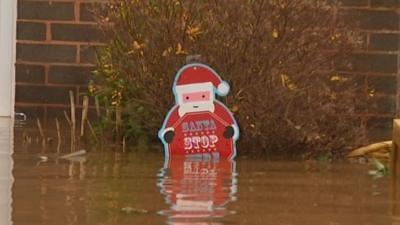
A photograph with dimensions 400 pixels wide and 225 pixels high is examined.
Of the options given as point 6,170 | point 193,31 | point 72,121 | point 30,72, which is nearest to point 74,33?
point 30,72

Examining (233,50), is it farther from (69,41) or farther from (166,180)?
(69,41)

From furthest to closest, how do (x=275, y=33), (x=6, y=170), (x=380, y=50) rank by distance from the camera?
(x=380, y=50)
(x=275, y=33)
(x=6, y=170)

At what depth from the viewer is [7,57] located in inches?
440

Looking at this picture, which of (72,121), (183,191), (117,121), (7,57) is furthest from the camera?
(7,57)

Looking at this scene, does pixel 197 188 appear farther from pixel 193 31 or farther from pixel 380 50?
pixel 380 50

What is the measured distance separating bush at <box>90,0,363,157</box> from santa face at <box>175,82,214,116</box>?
0.15m

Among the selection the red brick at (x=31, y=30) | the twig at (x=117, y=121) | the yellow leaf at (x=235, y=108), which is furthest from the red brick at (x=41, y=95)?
the yellow leaf at (x=235, y=108)

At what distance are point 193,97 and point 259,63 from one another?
1.70 ft

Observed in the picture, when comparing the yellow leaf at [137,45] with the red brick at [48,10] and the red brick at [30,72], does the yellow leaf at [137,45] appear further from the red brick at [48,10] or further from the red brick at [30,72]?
the red brick at [30,72]

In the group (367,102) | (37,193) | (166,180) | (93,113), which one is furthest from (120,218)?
(93,113)

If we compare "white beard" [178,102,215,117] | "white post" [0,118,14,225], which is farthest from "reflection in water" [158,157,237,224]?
"white post" [0,118,14,225]

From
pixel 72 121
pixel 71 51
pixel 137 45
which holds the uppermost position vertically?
pixel 71 51

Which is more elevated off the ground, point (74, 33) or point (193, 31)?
point (74, 33)

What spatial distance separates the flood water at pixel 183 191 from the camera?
5.43 meters
